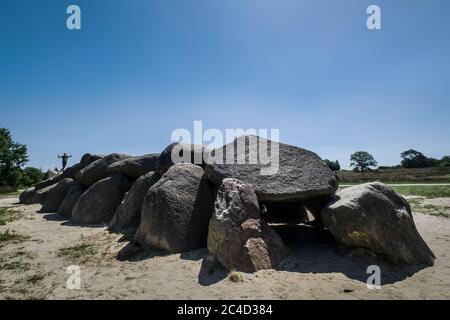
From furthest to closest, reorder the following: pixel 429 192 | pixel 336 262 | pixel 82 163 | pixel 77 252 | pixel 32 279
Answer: pixel 429 192, pixel 82 163, pixel 77 252, pixel 336 262, pixel 32 279

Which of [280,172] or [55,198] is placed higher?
[280,172]

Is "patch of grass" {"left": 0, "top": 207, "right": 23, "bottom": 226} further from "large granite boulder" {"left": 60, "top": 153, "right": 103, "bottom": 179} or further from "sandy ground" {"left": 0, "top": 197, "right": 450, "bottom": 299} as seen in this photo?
"sandy ground" {"left": 0, "top": 197, "right": 450, "bottom": 299}

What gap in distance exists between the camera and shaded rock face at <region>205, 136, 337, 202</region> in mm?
7598

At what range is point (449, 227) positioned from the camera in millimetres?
10055

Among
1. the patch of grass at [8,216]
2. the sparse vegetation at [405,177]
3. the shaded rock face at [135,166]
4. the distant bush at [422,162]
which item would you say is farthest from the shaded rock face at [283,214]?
the distant bush at [422,162]

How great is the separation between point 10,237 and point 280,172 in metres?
9.50

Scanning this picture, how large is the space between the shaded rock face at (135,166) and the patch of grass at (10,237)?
4821 mm

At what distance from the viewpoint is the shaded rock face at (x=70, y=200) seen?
14102 mm

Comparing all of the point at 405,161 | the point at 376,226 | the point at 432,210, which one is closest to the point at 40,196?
the point at 376,226

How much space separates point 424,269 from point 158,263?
608cm

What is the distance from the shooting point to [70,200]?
48.1 feet

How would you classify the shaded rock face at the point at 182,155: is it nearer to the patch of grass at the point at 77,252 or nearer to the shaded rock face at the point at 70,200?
the patch of grass at the point at 77,252

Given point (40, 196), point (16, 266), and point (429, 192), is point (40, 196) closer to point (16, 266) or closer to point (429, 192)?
point (16, 266)

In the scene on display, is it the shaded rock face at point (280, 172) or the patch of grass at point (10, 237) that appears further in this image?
the patch of grass at point (10, 237)
